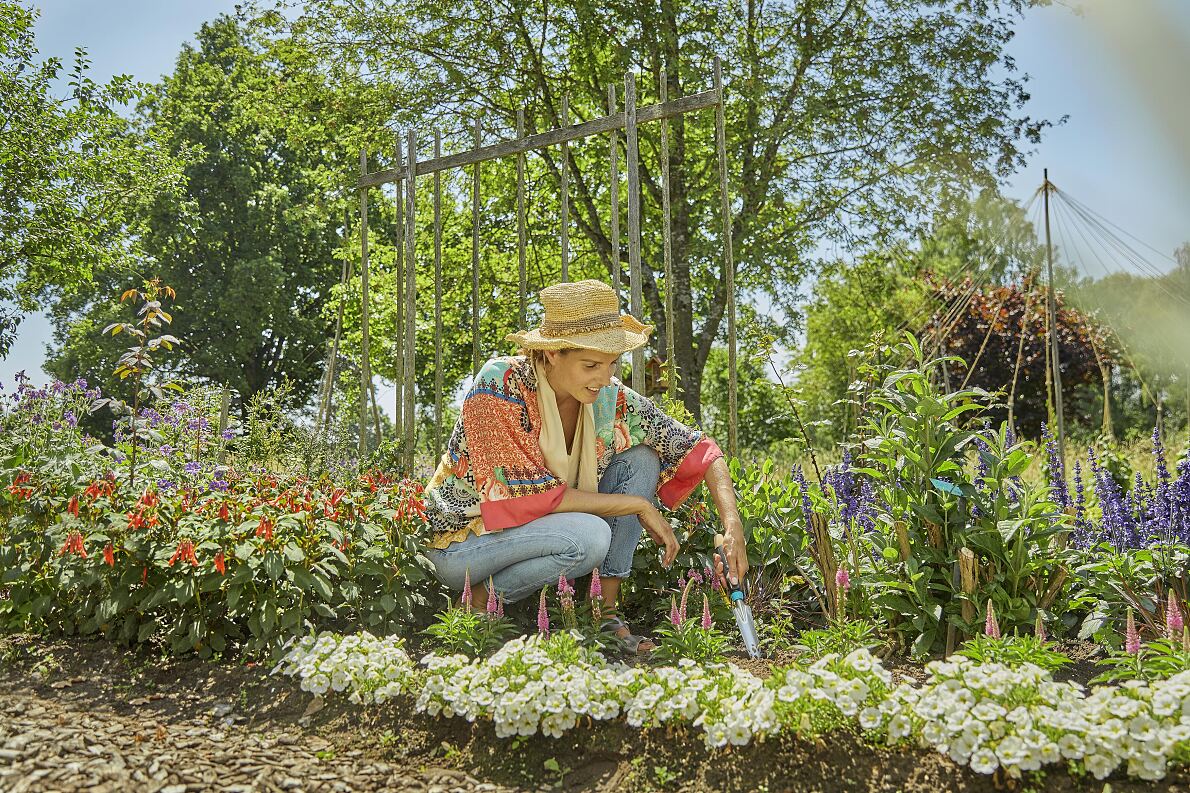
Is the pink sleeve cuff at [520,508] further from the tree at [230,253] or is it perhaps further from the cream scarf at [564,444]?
the tree at [230,253]

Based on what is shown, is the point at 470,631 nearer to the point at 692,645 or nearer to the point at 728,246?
the point at 692,645

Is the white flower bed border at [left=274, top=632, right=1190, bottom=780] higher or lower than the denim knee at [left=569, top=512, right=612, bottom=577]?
lower

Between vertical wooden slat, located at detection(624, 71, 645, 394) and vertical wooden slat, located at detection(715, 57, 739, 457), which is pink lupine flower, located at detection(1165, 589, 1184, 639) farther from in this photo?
vertical wooden slat, located at detection(624, 71, 645, 394)

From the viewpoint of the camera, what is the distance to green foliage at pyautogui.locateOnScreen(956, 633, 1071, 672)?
2254 millimetres

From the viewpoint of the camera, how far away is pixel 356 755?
2.29m

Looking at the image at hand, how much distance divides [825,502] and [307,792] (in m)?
1.93

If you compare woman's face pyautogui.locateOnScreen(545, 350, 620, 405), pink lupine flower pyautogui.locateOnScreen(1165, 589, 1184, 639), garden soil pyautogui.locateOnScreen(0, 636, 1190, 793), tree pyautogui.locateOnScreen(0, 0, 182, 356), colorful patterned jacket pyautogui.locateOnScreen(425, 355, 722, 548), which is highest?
tree pyautogui.locateOnScreen(0, 0, 182, 356)

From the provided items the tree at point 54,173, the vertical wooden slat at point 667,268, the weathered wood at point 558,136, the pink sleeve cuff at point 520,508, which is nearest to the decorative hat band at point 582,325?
the pink sleeve cuff at point 520,508

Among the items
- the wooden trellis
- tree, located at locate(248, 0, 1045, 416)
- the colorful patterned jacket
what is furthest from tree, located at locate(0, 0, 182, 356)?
the colorful patterned jacket

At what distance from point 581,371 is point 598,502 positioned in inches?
16.3

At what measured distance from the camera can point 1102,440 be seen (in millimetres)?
4047

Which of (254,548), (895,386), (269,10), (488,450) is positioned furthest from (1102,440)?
(269,10)

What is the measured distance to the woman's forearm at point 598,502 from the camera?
2889 mm

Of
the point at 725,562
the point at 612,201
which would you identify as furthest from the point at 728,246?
the point at 725,562
